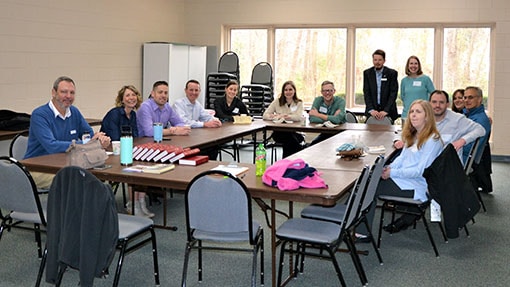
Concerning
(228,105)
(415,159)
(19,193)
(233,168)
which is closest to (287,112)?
(228,105)

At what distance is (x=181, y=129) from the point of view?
5965 millimetres

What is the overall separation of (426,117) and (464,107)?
7.24ft

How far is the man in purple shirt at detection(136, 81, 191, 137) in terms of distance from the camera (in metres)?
5.89

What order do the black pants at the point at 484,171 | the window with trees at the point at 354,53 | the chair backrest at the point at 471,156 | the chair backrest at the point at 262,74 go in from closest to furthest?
the chair backrest at the point at 471,156, the black pants at the point at 484,171, the window with trees at the point at 354,53, the chair backrest at the point at 262,74

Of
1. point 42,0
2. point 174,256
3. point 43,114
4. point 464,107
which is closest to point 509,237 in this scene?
point 464,107

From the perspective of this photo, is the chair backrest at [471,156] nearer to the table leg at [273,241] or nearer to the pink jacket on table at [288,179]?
the pink jacket on table at [288,179]

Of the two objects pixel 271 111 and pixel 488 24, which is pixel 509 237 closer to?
pixel 271 111

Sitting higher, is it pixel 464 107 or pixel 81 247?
pixel 464 107

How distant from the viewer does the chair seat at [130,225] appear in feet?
11.4

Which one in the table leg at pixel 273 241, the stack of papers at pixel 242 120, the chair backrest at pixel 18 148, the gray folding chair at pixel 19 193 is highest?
the stack of papers at pixel 242 120

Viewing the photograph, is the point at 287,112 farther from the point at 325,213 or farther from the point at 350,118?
the point at 325,213

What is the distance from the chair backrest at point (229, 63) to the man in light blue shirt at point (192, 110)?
9.93 ft

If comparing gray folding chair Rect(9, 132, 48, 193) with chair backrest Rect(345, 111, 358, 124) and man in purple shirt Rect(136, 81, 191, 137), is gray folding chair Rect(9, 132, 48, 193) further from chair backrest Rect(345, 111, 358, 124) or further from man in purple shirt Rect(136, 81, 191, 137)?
chair backrest Rect(345, 111, 358, 124)

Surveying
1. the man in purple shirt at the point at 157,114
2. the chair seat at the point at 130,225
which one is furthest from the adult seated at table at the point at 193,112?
the chair seat at the point at 130,225
